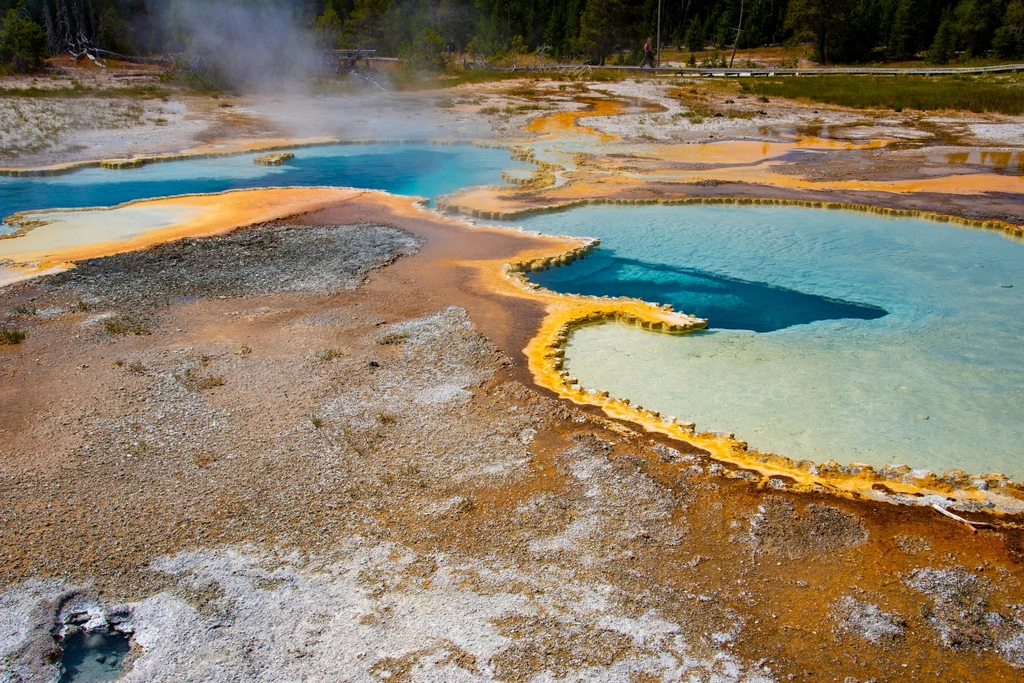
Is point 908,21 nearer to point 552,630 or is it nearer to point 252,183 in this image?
point 252,183

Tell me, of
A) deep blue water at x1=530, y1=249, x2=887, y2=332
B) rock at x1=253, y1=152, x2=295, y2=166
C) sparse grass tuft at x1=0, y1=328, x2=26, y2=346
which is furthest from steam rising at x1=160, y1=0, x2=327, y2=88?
sparse grass tuft at x1=0, y1=328, x2=26, y2=346

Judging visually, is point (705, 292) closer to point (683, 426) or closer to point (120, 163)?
point (683, 426)

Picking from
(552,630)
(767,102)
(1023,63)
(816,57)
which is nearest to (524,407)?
(552,630)

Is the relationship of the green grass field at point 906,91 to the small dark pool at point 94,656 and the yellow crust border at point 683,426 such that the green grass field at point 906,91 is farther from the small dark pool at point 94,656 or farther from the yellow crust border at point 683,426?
the small dark pool at point 94,656

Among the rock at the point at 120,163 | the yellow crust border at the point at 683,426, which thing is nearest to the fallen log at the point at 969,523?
the yellow crust border at the point at 683,426

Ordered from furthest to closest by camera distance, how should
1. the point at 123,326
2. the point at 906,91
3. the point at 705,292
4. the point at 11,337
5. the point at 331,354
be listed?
the point at 906,91
the point at 705,292
the point at 123,326
the point at 11,337
the point at 331,354

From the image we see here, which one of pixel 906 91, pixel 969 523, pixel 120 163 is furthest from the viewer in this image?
pixel 906 91

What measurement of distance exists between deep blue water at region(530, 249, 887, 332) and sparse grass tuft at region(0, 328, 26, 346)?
542 centimetres

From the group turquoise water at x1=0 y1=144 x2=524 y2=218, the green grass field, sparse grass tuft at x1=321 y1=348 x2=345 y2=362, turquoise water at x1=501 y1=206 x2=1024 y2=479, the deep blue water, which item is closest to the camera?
turquoise water at x1=501 y1=206 x2=1024 y2=479

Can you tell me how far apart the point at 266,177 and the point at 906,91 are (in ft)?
67.7

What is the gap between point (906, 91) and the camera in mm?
25062

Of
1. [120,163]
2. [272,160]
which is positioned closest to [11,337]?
[120,163]

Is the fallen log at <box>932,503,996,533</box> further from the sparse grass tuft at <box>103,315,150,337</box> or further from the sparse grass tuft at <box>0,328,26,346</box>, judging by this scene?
the sparse grass tuft at <box>0,328,26,346</box>

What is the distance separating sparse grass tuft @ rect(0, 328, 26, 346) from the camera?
23.6ft
